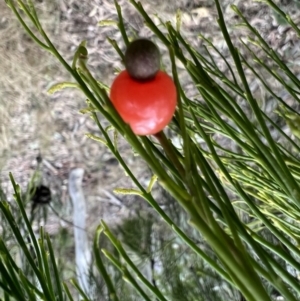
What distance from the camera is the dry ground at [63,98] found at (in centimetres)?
125

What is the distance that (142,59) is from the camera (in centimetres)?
23

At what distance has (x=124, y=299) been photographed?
0.98 metres

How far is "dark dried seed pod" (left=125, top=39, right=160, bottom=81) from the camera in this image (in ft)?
0.73

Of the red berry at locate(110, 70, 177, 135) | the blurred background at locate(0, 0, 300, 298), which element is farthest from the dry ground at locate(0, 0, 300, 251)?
the red berry at locate(110, 70, 177, 135)

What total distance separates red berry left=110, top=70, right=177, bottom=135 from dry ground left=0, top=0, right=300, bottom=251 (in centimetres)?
99

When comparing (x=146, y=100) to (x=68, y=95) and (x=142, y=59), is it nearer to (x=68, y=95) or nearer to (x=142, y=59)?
(x=142, y=59)

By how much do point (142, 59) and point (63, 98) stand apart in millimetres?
1145

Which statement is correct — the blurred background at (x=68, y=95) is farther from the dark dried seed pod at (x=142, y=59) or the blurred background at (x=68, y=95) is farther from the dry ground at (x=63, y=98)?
the dark dried seed pod at (x=142, y=59)

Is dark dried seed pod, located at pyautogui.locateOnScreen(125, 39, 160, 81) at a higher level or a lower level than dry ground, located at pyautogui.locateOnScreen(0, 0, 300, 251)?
lower

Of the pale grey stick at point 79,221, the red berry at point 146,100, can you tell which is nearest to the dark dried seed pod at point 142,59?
the red berry at point 146,100

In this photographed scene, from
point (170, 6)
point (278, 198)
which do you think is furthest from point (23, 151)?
point (278, 198)

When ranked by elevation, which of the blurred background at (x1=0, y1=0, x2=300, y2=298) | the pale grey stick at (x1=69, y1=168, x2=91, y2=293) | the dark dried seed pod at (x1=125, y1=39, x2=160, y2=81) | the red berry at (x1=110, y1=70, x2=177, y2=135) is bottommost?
the red berry at (x1=110, y1=70, x2=177, y2=135)

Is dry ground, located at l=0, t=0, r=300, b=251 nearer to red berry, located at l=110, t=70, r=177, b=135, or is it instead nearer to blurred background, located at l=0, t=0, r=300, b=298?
blurred background, located at l=0, t=0, r=300, b=298

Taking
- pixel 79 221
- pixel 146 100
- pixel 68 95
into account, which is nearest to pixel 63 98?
pixel 68 95
